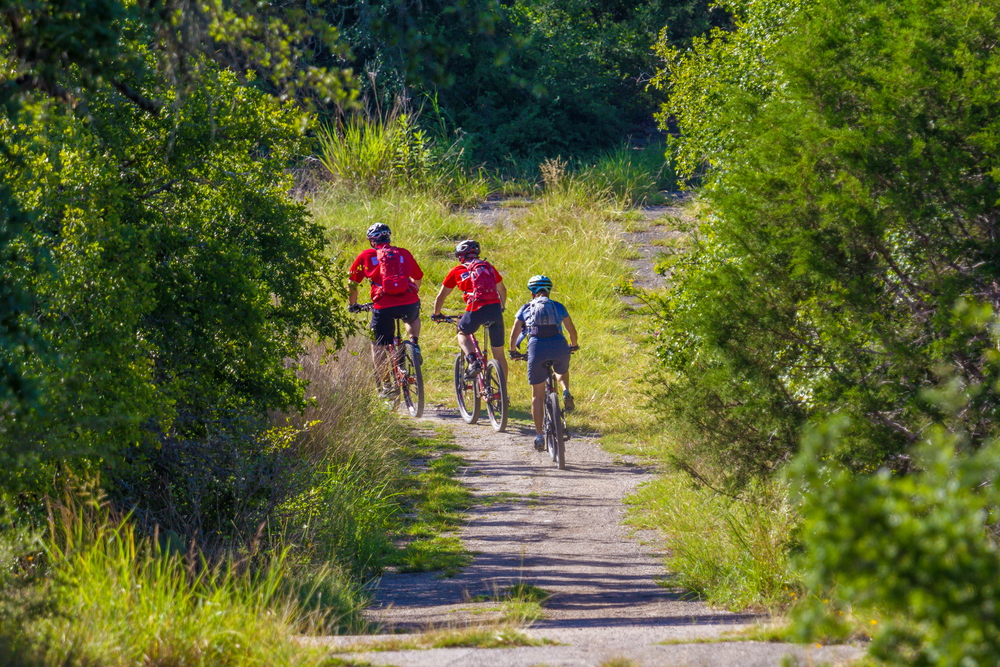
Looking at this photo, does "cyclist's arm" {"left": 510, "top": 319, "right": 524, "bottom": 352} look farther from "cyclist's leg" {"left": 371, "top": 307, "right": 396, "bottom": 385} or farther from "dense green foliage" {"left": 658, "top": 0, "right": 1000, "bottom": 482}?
"dense green foliage" {"left": 658, "top": 0, "right": 1000, "bottom": 482}

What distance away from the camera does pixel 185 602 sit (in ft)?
13.1

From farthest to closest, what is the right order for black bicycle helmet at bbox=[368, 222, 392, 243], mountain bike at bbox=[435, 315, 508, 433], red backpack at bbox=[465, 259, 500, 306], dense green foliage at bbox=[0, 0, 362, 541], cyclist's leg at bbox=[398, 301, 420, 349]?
cyclist's leg at bbox=[398, 301, 420, 349]
black bicycle helmet at bbox=[368, 222, 392, 243]
mountain bike at bbox=[435, 315, 508, 433]
red backpack at bbox=[465, 259, 500, 306]
dense green foliage at bbox=[0, 0, 362, 541]

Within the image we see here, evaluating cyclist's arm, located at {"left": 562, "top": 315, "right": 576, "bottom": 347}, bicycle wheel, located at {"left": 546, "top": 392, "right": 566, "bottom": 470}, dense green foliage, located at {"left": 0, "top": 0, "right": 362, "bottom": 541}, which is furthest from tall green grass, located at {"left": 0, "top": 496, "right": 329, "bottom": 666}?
cyclist's arm, located at {"left": 562, "top": 315, "right": 576, "bottom": 347}

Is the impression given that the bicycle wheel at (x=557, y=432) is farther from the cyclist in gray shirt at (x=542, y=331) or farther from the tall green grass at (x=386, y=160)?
the tall green grass at (x=386, y=160)

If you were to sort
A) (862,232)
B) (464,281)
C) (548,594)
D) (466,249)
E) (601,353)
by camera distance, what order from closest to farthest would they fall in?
(862,232) < (548,594) < (466,249) < (464,281) < (601,353)

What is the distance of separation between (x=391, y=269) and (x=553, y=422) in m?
2.88

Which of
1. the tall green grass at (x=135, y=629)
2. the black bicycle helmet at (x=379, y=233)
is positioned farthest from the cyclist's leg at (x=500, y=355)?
the tall green grass at (x=135, y=629)

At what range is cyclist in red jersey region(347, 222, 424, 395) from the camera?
10.6 meters

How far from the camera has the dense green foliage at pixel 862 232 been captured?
5266 mm

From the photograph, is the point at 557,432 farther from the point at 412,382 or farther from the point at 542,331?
the point at 412,382

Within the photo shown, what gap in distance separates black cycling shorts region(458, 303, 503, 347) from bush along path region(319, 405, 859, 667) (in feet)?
3.96

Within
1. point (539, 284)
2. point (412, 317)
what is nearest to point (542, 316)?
point (539, 284)

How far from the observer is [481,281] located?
33.2 feet

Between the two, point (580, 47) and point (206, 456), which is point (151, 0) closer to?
point (206, 456)
